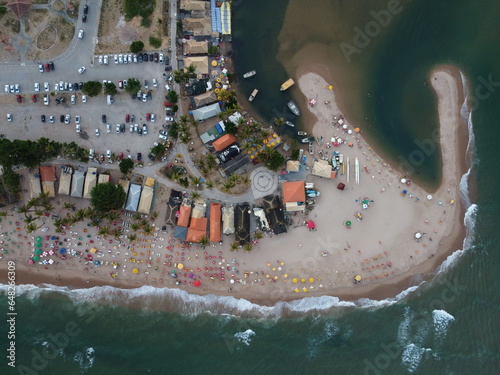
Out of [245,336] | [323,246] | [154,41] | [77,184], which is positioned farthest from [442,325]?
[154,41]

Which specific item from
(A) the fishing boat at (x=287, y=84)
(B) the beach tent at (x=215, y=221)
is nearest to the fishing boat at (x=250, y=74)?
(A) the fishing boat at (x=287, y=84)

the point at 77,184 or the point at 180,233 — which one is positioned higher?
the point at 77,184

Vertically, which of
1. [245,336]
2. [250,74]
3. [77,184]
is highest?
[250,74]

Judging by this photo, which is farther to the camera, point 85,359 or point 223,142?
point 223,142

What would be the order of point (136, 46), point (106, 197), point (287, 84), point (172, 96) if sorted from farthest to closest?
1. point (287, 84)
2. point (172, 96)
3. point (136, 46)
4. point (106, 197)

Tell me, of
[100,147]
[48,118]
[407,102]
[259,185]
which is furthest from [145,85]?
[407,102]

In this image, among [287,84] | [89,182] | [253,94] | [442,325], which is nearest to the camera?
[89,182]

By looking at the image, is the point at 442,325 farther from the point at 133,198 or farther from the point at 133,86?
the point at 133,86

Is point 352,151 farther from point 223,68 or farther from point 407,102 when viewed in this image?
point 223,68
